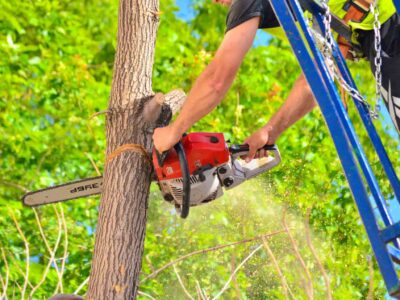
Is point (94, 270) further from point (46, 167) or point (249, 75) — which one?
point (249, 75)

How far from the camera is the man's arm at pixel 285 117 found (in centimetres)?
322

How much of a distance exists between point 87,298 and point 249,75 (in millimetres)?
5565

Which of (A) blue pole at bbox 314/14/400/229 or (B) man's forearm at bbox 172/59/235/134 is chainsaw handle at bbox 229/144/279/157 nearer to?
(B) man's forearm at bbox 172/59/235/134

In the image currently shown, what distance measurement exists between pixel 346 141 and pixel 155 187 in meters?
1.49

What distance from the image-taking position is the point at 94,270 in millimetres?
3328

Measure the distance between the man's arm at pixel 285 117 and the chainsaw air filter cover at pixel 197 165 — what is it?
15 centimetres

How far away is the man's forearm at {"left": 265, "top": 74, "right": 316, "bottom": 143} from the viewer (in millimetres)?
3232

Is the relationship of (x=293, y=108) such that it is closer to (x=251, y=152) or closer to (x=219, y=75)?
(x=251, y=152)

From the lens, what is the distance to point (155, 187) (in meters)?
3.80

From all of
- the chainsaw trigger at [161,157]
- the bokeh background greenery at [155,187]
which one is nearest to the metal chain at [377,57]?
the chainsaw trigger at [161,157]

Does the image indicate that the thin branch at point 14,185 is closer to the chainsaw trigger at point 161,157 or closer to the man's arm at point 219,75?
the chainsaw trigger at point 161,157

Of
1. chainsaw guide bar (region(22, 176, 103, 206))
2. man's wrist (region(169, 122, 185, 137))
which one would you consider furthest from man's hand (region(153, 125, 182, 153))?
chainsaw guide bar (region(22, 176, 103, 206))

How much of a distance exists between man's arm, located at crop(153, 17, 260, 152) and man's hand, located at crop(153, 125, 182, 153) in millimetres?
17

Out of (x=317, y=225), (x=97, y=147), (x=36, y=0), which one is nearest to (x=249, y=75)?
(x=97, y=147)
